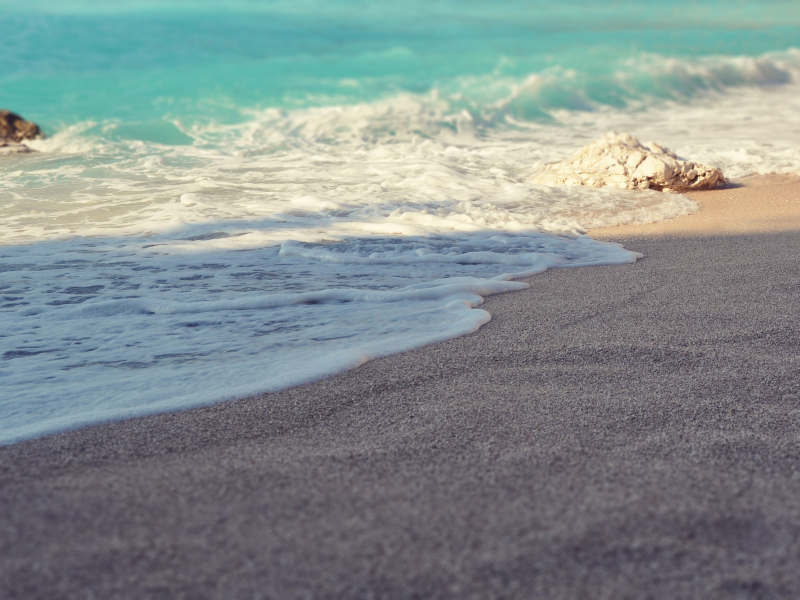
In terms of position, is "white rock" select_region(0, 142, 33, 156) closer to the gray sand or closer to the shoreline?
the shoreline

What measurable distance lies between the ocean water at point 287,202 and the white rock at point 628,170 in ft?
0.99

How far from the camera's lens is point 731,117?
11914 mm

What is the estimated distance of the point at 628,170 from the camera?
612 centimetres

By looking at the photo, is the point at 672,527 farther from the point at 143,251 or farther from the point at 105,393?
the point at 143,251

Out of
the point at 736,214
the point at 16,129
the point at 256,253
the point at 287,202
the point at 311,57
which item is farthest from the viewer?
the point at 311,57

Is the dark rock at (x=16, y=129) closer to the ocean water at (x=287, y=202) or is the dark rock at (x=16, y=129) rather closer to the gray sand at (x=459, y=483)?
the ocean water at (x=287, y=202)

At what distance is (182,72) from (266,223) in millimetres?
15094

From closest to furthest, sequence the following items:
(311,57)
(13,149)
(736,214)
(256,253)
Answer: (256,253) < (736,214) < (13,149) < (311,57)

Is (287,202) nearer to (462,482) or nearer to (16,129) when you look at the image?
(462,482)

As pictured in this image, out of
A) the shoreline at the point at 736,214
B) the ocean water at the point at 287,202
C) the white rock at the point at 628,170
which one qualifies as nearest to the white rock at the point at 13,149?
the ocean water at the point at 287,202

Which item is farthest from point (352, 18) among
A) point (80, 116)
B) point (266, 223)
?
point (266, 223)

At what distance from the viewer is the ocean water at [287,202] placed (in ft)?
8.97

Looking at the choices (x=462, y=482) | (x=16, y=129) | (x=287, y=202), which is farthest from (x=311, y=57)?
(x=462, y=482)

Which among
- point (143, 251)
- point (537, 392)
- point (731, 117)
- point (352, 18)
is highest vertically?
point (352, 18)
